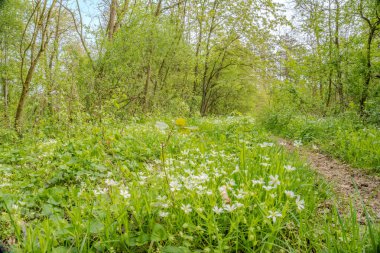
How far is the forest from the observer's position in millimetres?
1710

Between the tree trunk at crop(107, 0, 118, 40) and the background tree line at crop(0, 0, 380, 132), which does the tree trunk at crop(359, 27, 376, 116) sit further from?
the tree trunk at crop(107, 0, 118, 40)

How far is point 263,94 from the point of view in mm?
26984

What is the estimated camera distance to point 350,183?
3.63m

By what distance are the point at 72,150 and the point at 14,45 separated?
16017 millimetres

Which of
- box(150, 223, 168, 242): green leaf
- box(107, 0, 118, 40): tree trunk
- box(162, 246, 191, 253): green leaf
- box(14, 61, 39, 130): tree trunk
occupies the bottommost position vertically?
box(162, 246, 191, 253): green leaf

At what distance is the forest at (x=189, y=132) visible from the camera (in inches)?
67.3

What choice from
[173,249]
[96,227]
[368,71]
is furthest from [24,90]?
[368,71]

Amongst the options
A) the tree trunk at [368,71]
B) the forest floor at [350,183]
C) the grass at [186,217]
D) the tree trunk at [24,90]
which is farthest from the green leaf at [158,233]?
the tree trunk at [24,90]

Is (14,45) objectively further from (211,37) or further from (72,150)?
(72,150)

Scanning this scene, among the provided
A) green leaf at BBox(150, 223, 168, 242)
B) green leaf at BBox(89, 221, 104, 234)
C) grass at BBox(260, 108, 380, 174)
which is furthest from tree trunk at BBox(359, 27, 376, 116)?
green leaf at BBox(89, 221, 104, 234)

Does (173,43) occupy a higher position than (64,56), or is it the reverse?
(173,43)

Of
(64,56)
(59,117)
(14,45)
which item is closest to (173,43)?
(64,56)

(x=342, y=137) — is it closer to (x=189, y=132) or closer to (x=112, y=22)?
(x=189, y=132)

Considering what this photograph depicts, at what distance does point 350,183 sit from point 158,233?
3.20 meters
